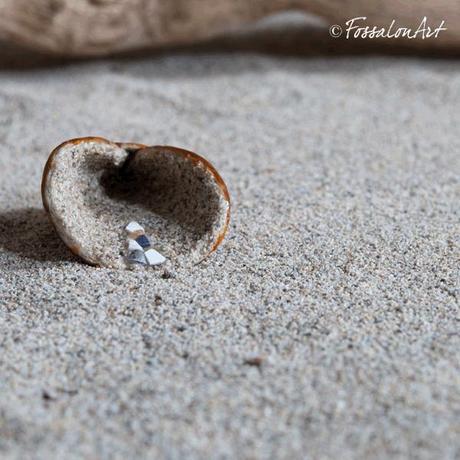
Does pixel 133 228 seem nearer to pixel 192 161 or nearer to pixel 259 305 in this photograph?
pixel 192 161

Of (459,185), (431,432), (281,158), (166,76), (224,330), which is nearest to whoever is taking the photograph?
(431,432)

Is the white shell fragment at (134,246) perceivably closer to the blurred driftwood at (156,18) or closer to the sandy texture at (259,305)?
the sandy texture at (259,305)

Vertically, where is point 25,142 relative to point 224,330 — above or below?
Result: below

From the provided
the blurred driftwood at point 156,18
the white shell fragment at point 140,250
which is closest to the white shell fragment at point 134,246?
the white shell fragment at point 140,250

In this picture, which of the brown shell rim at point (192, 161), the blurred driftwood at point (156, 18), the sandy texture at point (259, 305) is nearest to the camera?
the sandy texture at point (259, 305)

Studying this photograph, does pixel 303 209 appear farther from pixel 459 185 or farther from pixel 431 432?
pixel 431 432

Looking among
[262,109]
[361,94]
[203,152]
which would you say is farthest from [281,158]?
[361,94]
